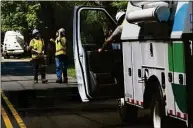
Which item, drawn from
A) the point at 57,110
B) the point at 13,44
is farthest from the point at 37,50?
the point at 13,44

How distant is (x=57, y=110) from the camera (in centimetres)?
1220

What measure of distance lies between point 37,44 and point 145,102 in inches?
411

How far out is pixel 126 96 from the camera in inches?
373

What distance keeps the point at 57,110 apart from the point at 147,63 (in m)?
4.55

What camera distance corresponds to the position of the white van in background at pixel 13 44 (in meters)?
47.3

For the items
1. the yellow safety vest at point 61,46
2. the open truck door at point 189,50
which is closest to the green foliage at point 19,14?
the yellow safety vest at point 61,46

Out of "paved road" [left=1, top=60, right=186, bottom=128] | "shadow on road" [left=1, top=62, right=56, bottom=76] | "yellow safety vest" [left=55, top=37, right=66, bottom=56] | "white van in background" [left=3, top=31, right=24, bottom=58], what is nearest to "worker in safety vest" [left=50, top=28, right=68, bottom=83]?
"yellow safety vest" [left=55, top=37, right=66, bottom=56]

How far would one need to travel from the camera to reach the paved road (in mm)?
10039

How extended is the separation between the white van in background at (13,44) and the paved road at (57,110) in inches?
1200

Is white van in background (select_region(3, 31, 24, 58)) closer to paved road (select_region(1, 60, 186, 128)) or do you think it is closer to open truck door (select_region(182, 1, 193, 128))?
paved road (select_region(1, 60, 186, 128))

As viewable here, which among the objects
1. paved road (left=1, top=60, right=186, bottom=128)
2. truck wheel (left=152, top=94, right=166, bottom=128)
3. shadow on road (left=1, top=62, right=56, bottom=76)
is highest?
truck wheel (left=152, top=94, right=166, bottom=128)

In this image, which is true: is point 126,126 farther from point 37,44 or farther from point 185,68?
point 37,44

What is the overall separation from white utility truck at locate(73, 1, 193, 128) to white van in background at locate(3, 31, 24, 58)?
36.6 m

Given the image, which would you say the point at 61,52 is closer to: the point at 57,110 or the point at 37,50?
the point at 37,50
